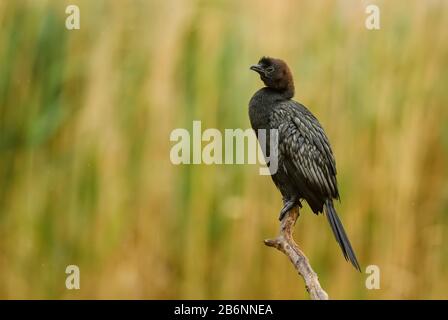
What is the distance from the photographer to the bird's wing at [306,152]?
348 centimetres

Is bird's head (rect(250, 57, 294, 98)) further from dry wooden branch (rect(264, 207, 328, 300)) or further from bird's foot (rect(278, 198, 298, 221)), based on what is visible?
dry wooden branch (rect(264, 207, 328, 300))

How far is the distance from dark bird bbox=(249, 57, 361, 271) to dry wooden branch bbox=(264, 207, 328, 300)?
160 millimetres

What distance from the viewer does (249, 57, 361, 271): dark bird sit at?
3469 millimetres

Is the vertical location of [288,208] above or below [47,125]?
below

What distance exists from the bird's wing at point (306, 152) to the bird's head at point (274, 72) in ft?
0.47

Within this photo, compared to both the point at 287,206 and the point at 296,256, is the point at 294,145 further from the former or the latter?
the point at 296,256

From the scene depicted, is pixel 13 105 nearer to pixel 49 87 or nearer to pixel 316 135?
pixel 49 87

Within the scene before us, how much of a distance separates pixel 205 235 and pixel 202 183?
249 mm

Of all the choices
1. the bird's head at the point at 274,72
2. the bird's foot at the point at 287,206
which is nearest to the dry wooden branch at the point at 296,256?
the bird's foot at the point at 287,206

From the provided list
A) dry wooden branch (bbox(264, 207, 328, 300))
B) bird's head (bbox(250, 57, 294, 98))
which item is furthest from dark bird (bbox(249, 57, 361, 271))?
dry wooden branch (bbox(264, 207, 328, 300))

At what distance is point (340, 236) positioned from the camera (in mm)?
3326

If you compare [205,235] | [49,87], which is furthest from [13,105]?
[205,235]

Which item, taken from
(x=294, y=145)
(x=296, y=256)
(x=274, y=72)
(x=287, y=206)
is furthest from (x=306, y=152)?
(x=296, y=256)

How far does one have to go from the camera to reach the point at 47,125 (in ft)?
12.7
